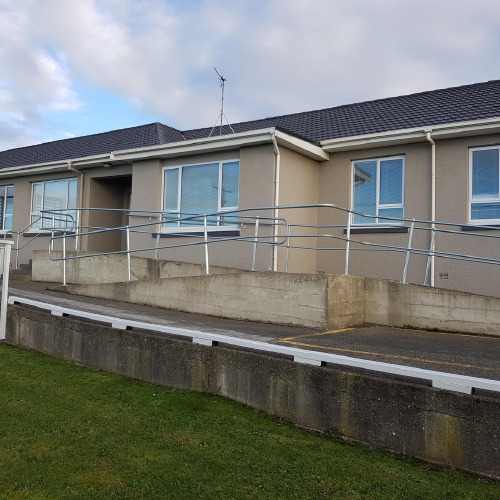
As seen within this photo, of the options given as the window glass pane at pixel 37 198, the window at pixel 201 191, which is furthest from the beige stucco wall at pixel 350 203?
the window glass pane at pixel 37 198

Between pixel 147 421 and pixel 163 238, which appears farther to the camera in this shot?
pixel 163 238

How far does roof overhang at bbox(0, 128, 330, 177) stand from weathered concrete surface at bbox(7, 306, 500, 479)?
6335mm

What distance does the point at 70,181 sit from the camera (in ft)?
56.1

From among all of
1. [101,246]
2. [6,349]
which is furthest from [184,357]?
[101,246]

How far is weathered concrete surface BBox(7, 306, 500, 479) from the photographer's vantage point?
406 centimetres

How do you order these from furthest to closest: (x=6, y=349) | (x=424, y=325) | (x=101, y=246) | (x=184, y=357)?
(x=101, y=246) → (x=424, y=325) → (x=6, y=349) → (x=184, y=357)

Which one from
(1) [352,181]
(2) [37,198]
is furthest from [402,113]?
(2) [37,198]

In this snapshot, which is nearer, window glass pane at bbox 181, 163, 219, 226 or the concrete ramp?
the concrete ramp

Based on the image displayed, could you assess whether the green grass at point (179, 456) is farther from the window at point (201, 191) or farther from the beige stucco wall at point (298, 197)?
the window at point (201, 191)

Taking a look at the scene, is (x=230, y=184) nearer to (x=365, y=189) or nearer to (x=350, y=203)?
(x=350, y=203)

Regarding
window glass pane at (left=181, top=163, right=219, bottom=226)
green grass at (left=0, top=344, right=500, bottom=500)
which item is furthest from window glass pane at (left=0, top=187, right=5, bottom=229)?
green grass at (left=0, top=344, right=500, bottom=500)

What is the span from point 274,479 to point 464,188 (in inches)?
366

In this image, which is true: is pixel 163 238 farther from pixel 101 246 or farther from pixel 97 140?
pixel 97 140

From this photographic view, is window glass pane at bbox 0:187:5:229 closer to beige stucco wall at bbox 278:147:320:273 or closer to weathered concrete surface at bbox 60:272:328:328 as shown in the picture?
weathered concrete surface at bbox 60:272:328:328
